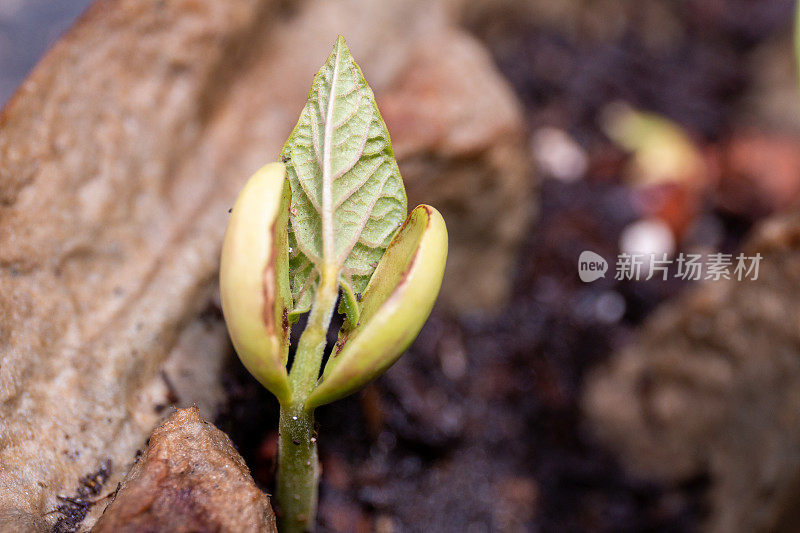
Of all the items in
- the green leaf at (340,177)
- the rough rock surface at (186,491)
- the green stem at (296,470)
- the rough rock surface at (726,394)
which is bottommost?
the rough rock surface at (726,394)

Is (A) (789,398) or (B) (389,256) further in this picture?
(A) (789,398)

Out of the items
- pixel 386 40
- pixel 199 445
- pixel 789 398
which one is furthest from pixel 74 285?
pixel 789 398

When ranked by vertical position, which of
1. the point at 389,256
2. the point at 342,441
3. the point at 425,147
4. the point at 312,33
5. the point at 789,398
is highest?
the point at 312,33

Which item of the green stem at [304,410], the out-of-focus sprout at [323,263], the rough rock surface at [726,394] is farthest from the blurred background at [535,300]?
the out-of-focus sprout at [323,263]

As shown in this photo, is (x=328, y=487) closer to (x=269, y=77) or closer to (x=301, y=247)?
(x=301, y=247)

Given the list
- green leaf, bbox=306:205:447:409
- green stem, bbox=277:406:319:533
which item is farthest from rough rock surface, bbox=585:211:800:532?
green stem, bbox=277:406:319:533

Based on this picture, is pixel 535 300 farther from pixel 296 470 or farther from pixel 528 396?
pixel 296 470

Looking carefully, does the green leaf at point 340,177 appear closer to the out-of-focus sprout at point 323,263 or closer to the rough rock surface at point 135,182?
the out-of-focus sprout at point 323,263

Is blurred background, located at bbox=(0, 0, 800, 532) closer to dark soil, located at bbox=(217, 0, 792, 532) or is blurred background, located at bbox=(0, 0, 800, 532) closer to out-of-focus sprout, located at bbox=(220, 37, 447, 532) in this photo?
dark soil, located at bbox=(217, 0, 792, 532)
